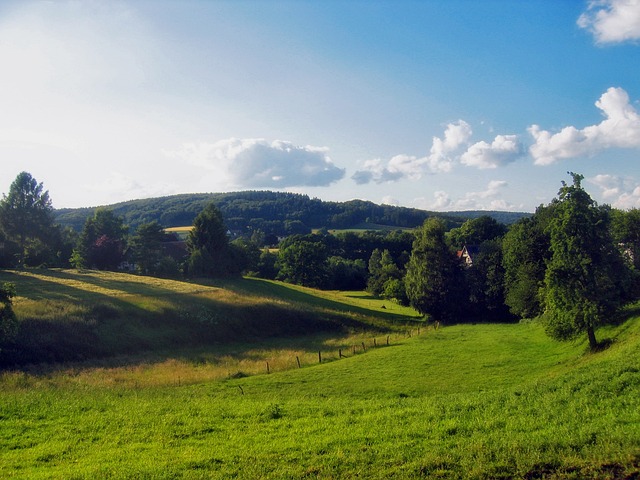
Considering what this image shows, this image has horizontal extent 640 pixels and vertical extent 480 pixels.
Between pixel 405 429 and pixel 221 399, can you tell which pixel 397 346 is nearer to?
pixel 221 399

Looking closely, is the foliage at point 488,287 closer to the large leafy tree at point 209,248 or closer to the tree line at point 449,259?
the tree line at point 449,259

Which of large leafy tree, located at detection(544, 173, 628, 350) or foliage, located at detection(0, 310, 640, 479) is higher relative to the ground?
large leafy tree, located at detection(544, 173, 628, 350)

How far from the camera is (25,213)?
69.2m

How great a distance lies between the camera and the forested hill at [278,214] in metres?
158

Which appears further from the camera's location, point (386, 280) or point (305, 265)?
point (305, 265)

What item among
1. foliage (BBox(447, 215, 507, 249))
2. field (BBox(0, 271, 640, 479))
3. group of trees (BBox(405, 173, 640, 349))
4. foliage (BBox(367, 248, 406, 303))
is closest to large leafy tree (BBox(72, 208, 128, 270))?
foliage (BBox(367, 248, 406, 303))

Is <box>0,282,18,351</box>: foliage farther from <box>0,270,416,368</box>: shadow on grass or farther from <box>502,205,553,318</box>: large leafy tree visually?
<box>502,205,553,318</box>: large leafy tree

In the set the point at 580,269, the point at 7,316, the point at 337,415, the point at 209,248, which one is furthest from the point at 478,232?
the point at 7,316

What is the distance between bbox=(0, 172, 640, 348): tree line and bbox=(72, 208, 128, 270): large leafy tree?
0.16 meters

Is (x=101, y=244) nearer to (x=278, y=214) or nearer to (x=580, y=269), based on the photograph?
(x=580, y=269)

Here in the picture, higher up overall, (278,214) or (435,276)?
(278,214)

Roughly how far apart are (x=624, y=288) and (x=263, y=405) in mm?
24249

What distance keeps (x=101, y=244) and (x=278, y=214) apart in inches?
4001

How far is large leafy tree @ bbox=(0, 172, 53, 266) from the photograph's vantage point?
68.2 meters
